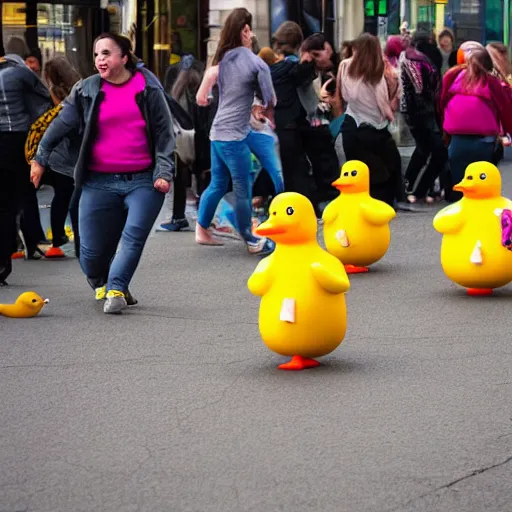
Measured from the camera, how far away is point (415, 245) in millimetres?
13484

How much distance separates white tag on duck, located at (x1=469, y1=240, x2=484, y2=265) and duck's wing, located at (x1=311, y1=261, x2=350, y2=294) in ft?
8.11

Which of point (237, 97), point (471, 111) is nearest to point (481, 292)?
point (237, 97)

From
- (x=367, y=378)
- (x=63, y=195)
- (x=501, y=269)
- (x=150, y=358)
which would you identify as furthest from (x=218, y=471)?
(x=63, y=195)

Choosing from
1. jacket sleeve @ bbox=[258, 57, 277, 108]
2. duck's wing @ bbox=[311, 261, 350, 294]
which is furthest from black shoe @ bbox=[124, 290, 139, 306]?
jacket sleeve @ bbox=[258, 57, 277, 108]

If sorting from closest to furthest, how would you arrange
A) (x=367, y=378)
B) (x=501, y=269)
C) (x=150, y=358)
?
(x=367, y=378) < (x=150, y=358) < (x=501, y=269)

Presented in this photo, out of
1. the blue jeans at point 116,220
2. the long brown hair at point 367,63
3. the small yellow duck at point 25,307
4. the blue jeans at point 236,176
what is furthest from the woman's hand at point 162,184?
the long brown hair at point 367,63

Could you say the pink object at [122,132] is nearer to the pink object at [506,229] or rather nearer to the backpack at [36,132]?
the backpack at [36,132]

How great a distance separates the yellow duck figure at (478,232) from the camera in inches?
393

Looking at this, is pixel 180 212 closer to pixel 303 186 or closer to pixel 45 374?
pixel 303 186

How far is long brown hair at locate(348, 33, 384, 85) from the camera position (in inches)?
586


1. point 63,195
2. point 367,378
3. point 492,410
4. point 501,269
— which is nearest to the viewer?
point 492,410

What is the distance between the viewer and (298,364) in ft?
25.7

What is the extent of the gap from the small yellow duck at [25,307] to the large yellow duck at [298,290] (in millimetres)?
2400

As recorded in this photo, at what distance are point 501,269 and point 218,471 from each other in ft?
15.4
